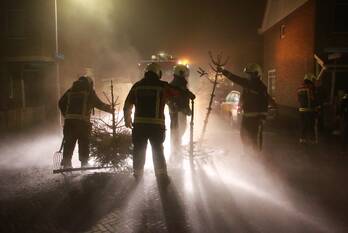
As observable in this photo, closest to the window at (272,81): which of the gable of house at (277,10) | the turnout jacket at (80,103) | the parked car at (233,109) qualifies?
the gable of house at (277,10)

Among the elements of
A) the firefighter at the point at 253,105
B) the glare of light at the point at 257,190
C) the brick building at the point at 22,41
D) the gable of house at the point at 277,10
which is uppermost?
the gable of house at the point at 277,10

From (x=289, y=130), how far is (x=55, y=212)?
11.2 meters

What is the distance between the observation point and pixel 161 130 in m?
6.65

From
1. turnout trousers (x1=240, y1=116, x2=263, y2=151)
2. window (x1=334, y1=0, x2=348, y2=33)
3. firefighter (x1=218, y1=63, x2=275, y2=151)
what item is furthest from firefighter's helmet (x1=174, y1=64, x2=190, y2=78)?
window (x1=334, y1=0, x2=348, y2=33)

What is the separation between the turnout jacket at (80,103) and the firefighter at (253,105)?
8.68 feet

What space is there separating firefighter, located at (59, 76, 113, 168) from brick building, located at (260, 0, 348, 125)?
27.3 feet

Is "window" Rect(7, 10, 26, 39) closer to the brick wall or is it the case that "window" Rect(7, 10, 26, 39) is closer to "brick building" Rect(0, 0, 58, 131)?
"brick building" Rect(0, 0, 58, 131)

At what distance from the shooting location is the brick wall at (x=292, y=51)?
1766 cm

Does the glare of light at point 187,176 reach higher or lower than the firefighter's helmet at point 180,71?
lower

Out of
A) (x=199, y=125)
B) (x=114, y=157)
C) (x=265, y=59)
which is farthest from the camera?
(x=265, y=59)

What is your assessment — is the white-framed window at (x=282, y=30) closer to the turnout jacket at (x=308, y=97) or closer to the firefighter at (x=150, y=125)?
the turnout jacket at (x=308, y=97)

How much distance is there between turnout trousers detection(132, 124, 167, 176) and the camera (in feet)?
21.6

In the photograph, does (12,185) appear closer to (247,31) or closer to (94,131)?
(94,131)

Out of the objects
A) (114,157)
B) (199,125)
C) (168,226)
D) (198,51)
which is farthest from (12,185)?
(198,51)
